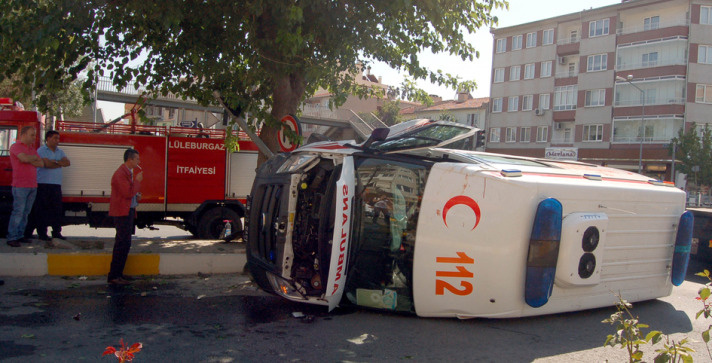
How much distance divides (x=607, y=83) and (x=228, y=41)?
1741 inches

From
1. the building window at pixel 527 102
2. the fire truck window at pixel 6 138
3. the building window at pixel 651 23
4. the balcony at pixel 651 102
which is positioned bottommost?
the fire truck window at pixel 6 138

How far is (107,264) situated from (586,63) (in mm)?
48302

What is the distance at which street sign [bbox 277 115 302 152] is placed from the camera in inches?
349

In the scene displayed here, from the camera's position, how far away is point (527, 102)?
52.4 metres

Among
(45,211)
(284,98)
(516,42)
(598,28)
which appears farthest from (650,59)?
(45,211)

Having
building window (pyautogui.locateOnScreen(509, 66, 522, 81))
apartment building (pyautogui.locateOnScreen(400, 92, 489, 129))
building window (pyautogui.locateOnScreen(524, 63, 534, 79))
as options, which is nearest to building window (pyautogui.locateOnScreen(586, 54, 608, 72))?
building window (pyautogui.locateOnScreen(524, 63, 534, 79))

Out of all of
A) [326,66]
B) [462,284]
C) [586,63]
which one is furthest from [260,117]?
[586,63]

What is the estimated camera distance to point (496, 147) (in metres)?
55.1

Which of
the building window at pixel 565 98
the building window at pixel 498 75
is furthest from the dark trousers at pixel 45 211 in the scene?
the building window at pixel 498 75

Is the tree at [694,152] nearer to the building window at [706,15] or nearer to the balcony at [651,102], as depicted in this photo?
the balcony at [651,102]

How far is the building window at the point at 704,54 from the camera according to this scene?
41.6 meters

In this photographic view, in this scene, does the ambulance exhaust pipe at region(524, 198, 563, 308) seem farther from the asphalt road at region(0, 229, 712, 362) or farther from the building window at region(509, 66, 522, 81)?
the building window at region(509, 66, 522, 81)

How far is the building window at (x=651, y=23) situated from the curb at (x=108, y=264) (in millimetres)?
45946

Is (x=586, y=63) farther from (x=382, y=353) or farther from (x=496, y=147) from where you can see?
(x=382, y=353)
